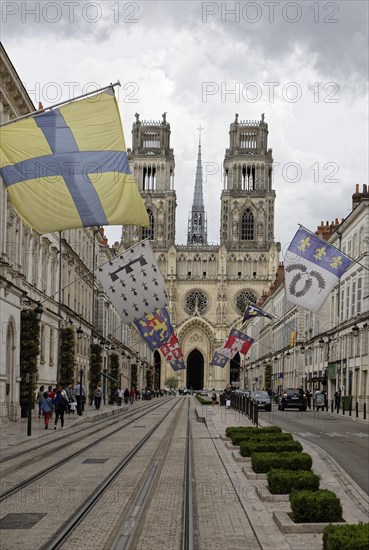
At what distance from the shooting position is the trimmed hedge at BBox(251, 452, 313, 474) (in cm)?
1520

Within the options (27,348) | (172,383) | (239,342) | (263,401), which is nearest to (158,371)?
(172,383)

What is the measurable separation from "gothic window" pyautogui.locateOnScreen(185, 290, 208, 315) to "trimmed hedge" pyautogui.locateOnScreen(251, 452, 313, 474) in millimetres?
123415

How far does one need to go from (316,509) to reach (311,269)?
53.6 feet

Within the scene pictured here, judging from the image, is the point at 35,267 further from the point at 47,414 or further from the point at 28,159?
the point at 28,159

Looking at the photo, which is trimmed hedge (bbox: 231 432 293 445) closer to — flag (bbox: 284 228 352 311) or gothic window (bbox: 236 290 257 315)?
flag (bbox: 284 228 352 311)

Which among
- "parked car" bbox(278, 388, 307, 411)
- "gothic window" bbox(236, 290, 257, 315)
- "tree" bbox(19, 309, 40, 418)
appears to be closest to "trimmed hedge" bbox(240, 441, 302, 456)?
"tree" bbox(19, 309, 40, 418)

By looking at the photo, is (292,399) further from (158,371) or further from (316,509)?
(158,371)

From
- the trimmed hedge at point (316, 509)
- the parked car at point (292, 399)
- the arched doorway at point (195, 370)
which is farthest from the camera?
the arched doorway at point (195, 370)

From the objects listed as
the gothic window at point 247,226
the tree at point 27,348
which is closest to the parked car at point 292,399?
the tree at point 27,348

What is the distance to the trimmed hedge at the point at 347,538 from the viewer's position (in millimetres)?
7668

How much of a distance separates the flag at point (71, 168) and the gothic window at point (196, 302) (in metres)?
A: 125

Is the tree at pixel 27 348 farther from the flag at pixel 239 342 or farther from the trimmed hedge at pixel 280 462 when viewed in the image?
the flag at pixel 239 342

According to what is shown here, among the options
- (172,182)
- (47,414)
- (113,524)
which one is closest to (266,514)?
(113,524)

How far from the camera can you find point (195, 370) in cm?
14475
